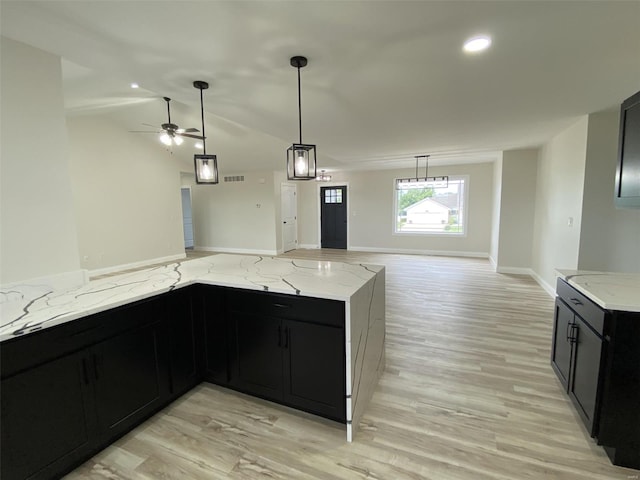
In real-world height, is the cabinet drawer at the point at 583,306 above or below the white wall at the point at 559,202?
below

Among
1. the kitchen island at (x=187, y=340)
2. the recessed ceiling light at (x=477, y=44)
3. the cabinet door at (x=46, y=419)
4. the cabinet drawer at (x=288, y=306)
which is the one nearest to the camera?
the cabinet door at (x=46, y=419)

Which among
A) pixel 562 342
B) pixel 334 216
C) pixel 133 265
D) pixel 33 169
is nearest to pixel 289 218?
pixel 334 216

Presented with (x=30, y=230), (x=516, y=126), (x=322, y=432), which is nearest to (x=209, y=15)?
(x=30, y=230)

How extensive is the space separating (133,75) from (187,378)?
2546mm

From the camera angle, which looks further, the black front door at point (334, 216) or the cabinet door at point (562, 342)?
the black front door at point (334, 216)

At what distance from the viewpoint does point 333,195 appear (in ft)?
30.4

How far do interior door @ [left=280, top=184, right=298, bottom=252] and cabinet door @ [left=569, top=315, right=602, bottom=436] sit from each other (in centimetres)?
742

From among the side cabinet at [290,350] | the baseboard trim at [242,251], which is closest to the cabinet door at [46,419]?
the side cabinet at [290,350]

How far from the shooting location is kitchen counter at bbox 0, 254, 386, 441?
158cm

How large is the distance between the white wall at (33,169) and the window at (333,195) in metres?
7.32

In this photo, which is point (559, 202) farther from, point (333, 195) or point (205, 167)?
point (333, 195)

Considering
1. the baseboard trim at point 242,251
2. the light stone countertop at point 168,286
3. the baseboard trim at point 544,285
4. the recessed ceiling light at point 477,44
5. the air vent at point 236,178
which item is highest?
the recessed ceiling light at point 477,44

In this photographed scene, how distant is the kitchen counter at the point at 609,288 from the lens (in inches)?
61.4

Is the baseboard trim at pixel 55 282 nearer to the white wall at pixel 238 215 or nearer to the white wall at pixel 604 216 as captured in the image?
the white wall at pixel 604 216
